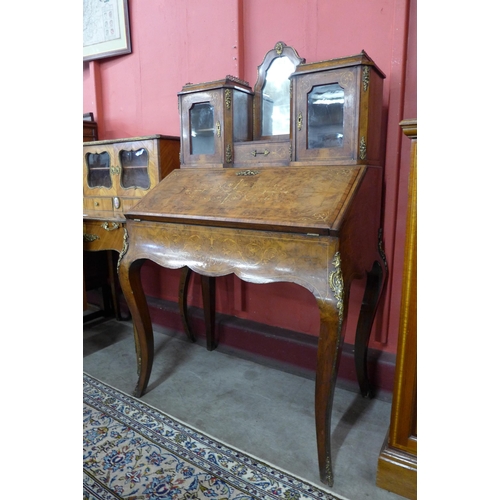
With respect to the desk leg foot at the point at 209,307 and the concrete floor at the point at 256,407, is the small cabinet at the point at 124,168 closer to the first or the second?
the desk leg foot at the point at 209,307

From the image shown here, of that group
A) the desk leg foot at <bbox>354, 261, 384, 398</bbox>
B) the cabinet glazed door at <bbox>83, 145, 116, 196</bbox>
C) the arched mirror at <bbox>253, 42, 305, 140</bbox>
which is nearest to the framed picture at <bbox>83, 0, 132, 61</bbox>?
the cabinet glazed door at <bbox>83, 145, 116, 196</bbox>

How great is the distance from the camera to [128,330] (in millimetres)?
2885

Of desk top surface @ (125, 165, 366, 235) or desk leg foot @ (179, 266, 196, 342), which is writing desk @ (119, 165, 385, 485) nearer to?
desk top surface @ (125, 165, 366, 235)

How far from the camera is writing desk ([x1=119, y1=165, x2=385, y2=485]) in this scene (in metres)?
1.32

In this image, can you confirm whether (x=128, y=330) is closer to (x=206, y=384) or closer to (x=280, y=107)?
(x=206, y=384)

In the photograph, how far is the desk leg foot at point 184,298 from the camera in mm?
2505

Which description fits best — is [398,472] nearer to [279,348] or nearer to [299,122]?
[279,348]

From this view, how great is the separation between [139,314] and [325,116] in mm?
1277

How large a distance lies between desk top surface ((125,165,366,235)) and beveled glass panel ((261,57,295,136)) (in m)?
0.36

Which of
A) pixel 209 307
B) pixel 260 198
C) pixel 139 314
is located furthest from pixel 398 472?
pixel 209 307

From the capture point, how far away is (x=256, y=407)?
1.93m
